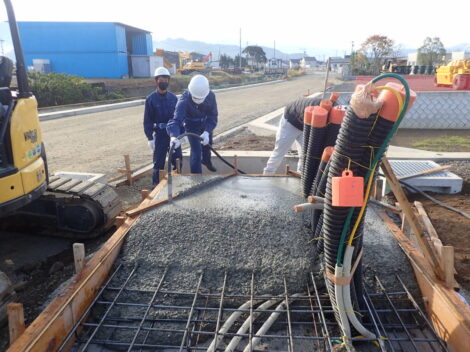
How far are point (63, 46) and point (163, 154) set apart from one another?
26.1 metres

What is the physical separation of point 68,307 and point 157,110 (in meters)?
3.79

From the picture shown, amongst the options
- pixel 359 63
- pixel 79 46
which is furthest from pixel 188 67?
pixel 359 63

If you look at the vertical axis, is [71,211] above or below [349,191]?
below

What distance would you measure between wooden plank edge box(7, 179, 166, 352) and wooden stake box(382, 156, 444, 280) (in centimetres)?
199

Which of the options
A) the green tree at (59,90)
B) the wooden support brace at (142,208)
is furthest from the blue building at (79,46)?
the wooden support brace at (142,208)

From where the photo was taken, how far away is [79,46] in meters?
27.5

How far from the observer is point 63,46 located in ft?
90.3

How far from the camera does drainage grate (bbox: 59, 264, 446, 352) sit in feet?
7.37

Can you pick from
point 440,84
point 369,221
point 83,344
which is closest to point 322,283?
point 369,221

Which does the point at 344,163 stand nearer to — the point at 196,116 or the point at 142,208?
the point at 142,208

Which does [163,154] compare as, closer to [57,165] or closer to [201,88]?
[201,88]

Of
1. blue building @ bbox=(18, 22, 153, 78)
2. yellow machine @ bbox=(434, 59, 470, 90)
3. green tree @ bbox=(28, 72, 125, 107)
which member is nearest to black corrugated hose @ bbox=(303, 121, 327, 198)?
yellow machine @ bbox=(434, 59, 470, 90)

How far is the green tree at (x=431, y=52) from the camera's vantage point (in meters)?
37.0

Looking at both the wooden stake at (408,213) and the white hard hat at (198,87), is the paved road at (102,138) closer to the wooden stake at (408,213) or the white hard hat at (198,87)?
the white hard hat at (198,87)
